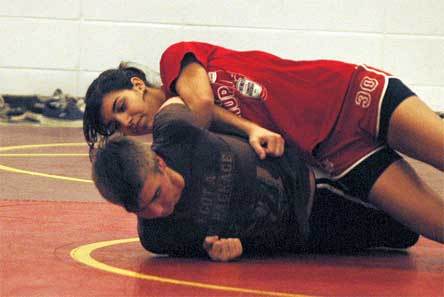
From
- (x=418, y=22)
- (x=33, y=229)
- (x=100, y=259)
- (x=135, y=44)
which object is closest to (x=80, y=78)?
(x=135, y=44)

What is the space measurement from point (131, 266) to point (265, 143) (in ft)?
1.93

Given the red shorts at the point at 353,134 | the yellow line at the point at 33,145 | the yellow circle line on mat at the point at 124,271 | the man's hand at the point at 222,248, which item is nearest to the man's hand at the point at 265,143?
the red shorts at the point at 353,134

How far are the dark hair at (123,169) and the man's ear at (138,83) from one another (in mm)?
413

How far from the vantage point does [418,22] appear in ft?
26.6

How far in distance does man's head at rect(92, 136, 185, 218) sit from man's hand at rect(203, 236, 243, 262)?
18 cm

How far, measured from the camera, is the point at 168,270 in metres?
3.38

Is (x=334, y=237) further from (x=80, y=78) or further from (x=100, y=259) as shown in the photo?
(x=80, y=78)

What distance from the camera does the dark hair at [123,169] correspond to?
3334mm

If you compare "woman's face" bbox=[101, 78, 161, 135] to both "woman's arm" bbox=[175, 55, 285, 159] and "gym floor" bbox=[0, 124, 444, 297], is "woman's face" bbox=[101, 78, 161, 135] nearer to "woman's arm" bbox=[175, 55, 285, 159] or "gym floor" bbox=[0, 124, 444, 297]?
"woman's arm" bbox=[175, 55, 285, 159]

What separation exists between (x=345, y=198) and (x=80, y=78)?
458 centimetres

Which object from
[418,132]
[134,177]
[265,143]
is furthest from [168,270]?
[418,132]

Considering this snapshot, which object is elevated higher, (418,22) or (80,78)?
(418,22)

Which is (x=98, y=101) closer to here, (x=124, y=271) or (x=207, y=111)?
(x=207, y=111)

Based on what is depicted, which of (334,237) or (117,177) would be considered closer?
(117,177)
